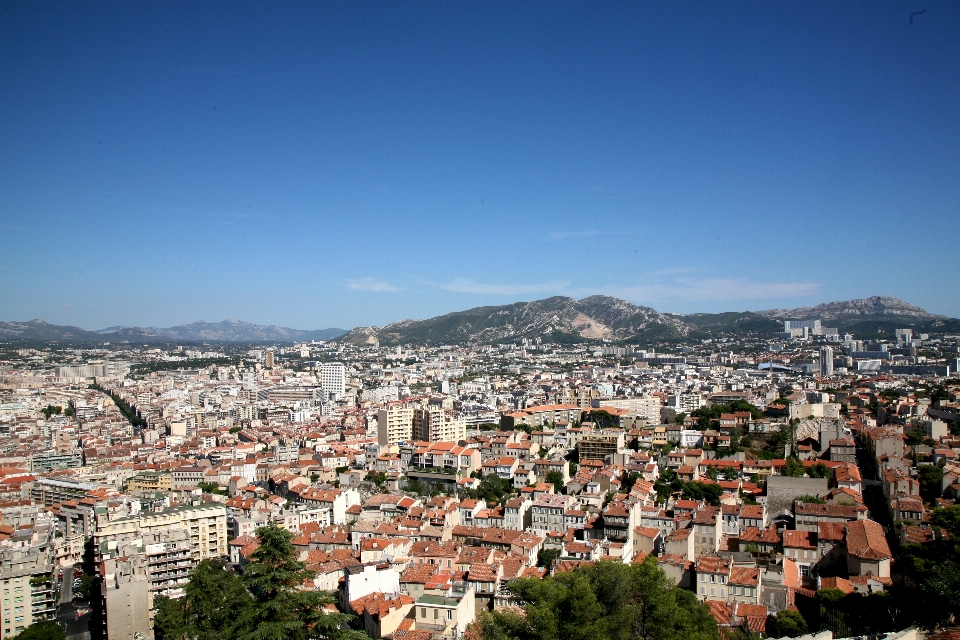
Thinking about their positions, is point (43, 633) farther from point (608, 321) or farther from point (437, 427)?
point (608, 321)

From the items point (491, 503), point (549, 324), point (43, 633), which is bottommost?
point (43, 633)

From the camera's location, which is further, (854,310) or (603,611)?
(854,310)

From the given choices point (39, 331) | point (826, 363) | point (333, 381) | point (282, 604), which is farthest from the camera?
point (39, 331)

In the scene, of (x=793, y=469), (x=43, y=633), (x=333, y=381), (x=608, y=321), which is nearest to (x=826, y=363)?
(x=333, y=381)

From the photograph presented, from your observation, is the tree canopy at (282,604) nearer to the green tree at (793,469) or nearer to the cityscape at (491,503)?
the cityscape at (491,503)

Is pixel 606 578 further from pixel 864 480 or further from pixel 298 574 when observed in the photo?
pixel 864 480

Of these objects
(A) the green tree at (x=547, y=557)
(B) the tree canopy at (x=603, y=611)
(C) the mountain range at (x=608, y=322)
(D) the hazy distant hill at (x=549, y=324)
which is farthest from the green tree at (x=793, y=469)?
(D) the hazy distant hill at (x=549, y=324)

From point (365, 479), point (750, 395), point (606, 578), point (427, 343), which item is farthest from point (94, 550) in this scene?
point (427, 343)

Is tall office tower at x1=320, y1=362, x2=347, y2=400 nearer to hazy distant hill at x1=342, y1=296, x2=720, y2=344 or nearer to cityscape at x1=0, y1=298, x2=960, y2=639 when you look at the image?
cityscape at x1=0, y1=298, x2=960, y2=639
